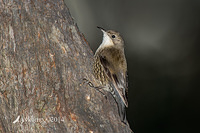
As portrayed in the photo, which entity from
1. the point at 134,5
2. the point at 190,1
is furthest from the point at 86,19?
the point at 190,1

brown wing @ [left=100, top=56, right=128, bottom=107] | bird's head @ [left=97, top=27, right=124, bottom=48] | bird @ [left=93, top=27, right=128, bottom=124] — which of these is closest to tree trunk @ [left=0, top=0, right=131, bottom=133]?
bird @ [left=93, top=27, right=128, bottom=124]

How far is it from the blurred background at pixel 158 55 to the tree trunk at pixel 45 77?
3.76m

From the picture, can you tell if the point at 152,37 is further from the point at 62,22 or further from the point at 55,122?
the point at 55,122

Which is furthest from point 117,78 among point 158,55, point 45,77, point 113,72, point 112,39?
point 158,55

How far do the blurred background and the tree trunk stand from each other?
3758mm

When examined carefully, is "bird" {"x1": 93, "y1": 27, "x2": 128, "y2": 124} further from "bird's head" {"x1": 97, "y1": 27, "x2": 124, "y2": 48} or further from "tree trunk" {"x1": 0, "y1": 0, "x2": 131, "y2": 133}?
"tree trunk" {"x1": 0, "y1": 0, "x2": 131, "y2": 133}

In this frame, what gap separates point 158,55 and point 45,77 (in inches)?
216

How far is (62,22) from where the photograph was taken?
3.28 meters

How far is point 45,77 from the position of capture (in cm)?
290

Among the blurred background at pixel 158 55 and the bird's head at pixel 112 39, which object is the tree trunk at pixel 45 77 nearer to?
the bird's head at pixel 112 39

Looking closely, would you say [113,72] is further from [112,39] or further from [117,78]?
[112,39]

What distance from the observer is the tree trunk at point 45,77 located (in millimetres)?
2709

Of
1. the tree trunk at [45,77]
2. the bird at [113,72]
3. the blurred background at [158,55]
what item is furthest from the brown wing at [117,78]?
the blurred background at [158,55]

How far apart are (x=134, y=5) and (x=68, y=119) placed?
5.27m
